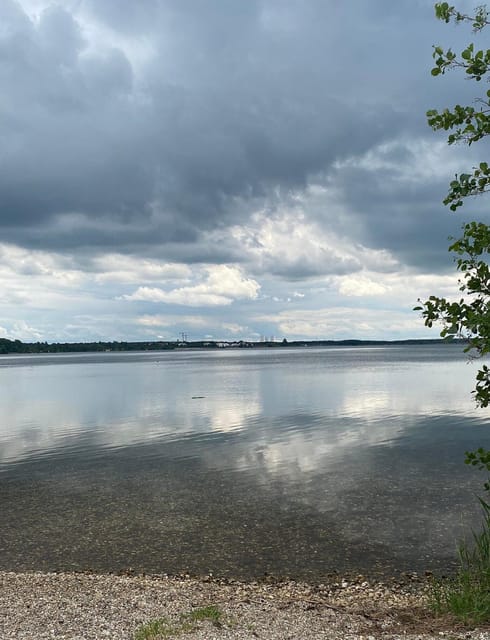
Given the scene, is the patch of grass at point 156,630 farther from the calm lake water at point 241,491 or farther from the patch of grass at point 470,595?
the patch of grass at point 470,595

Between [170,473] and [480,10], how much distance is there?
85.5ft

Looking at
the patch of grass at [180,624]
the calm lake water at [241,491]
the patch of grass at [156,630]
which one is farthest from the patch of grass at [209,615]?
the calm lake water at [241,491]

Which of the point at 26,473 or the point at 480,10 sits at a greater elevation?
the point at 480,10

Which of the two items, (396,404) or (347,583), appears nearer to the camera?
(347,583)

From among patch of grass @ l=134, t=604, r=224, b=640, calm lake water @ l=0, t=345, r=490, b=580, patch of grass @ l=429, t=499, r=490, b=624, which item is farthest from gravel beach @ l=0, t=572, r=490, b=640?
calm lake water @ l=0, t=345, r=490, b=580

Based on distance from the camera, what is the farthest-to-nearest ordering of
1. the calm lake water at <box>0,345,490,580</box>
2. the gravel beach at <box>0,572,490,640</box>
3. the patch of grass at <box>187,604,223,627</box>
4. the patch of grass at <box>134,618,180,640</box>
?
the calm lake water at <box>0,345,490,580</box>, the patch of grass at <box>187,604,223,627</box>, the gravel beach at <box>0,572,490,640</box>, the patch of grass at <box>134,618,180,640</box>

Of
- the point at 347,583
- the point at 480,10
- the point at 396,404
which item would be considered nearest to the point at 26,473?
the point at 347,583

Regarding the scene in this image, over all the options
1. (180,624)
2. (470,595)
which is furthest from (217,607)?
(470,595)

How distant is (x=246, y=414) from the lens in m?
53.8

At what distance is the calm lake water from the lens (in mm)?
17797

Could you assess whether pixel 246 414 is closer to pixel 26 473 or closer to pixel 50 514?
pixel 26 473

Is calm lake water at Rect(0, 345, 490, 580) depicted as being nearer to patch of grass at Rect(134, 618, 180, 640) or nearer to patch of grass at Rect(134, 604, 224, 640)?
patch of grass at Rect(134, 604, 224, 640)

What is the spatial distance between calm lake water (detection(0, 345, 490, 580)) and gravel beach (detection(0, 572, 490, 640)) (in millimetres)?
1352

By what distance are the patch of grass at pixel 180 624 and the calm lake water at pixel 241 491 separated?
13.1ft
